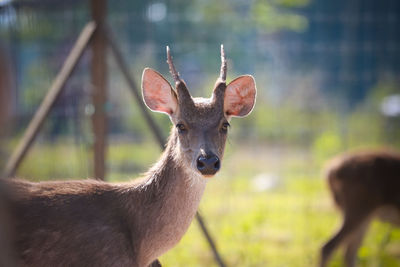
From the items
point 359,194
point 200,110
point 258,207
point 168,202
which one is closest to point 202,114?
point 200,110

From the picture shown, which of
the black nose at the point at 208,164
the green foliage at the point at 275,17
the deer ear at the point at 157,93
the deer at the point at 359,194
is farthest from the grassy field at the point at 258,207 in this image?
the green foliage at the point at 275,17

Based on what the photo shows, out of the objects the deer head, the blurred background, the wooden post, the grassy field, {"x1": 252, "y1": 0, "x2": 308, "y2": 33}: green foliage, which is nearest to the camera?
the deer head

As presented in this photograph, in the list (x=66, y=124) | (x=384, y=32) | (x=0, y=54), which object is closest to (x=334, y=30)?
(x=384, y=32)

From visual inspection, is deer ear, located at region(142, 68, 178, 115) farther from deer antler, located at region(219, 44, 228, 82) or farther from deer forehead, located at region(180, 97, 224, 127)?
deer antler, located at region(219, 44, 228, 82)

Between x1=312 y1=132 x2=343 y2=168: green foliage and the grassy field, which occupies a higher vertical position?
x1=312 y1=132 x2=343 y2=168: green foliage

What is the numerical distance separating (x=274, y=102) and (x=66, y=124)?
3.72 m

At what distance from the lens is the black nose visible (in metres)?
3.14

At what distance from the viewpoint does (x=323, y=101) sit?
9.05 metres

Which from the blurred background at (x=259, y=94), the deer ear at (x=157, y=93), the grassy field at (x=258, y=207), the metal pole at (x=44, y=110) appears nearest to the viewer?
the deer ear at (x=157, y=93)

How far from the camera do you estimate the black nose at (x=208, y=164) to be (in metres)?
3.14

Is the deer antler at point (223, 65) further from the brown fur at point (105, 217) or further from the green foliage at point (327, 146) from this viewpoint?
the green foliage at point (327, 146)

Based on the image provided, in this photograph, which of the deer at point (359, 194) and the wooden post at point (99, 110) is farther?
the deer at point (359, 194)

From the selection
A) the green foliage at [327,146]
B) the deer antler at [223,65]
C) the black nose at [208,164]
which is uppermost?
the deer antler at [223,65]

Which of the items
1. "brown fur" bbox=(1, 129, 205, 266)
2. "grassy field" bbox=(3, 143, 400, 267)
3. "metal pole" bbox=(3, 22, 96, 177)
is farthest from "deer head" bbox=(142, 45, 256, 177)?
"grassy field" bbox=(3, 143, 400, 267)
